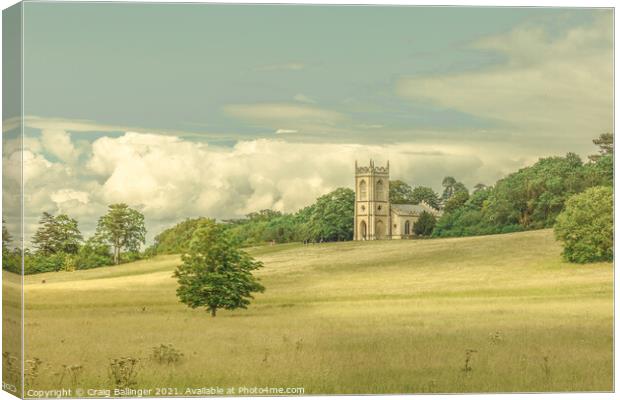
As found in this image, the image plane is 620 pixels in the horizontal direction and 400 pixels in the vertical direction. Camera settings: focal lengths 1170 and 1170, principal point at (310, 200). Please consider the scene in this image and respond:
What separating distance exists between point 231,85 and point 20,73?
4423 millimetres

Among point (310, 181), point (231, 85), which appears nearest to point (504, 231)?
point (310, 181)

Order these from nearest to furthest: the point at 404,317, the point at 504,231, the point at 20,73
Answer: the point at 20,73 → the point at 404,317 → the point at 504,231

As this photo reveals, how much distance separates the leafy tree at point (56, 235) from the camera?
959 inches

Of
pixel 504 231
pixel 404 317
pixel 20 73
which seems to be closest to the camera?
pixel 20 73

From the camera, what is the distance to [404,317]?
26.1m

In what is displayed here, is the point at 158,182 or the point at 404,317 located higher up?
the point at 158,182

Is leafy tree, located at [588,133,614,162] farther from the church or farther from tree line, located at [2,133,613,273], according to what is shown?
the church

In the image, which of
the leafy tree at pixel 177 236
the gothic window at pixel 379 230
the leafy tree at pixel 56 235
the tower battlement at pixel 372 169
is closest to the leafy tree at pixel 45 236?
the leafy tree at pixel 56 235

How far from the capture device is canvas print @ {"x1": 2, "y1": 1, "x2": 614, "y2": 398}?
80.1 feet

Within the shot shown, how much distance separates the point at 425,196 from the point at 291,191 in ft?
9.99

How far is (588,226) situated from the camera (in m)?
26.7

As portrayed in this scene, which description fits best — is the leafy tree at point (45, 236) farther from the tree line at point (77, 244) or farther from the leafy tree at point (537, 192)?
the leafy tree at point (537, 192)

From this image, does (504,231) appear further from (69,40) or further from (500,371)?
(69,40)

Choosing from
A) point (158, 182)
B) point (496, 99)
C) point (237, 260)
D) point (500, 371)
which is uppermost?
point (496, 99)
